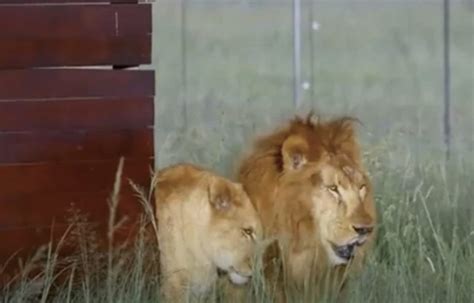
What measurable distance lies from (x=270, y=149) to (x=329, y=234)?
0.53m

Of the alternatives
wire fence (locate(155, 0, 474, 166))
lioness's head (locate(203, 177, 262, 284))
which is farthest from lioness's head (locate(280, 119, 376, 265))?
wire fence (locate(155, 0, 474, 166))

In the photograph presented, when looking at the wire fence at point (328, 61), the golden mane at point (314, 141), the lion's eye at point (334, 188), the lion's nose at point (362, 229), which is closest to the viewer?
the lion's nose at point (362, 229)

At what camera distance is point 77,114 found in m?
7.57

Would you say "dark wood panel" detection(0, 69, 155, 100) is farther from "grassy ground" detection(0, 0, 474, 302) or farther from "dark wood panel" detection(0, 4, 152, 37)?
"grassy ground" detection(0, 0, 474, 302)

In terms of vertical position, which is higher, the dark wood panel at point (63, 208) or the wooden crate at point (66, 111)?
the wooden crate at point (66, 111)

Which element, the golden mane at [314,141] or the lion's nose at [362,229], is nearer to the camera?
the lion's nose at [362,229]

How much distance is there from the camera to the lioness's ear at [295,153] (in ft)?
25.3

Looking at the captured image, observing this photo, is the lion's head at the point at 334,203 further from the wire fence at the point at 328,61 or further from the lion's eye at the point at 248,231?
the wire fence at the point at 328,61

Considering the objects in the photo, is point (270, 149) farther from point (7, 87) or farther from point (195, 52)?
point (195, 52)

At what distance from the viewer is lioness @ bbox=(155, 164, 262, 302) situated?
7.59 metres

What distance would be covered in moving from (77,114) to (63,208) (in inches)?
14.5

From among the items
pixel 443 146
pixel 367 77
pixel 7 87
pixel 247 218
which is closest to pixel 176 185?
pixel 247 218

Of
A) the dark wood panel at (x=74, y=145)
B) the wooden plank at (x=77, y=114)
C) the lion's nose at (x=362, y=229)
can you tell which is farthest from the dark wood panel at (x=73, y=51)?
the lion's nose at (x=362, y=229)

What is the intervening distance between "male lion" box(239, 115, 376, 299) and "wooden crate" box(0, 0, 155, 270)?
493 mm
